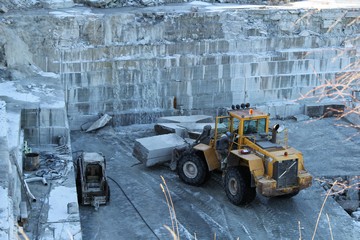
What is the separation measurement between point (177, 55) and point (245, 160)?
21.6ft

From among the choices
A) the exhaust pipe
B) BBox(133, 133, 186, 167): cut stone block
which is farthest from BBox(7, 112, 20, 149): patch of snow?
the exhaust pipe

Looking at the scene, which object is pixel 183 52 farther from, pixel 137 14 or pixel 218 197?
pixel 218 197

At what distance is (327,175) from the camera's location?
14.6 metres

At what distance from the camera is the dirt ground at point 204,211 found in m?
11.5

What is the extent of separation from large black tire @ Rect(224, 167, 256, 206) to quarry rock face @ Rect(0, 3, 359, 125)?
5938mm

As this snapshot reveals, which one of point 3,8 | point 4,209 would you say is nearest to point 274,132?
point 4,209

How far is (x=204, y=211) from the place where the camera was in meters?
12.3

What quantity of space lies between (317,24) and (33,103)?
1015cm

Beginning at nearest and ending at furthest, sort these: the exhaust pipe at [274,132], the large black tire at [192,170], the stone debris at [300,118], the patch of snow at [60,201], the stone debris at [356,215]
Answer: the patch of snow at [60,201], the exhaust pipe at [274,132], the stone debris at [356,215], the large black tire at [192,170], the stone debris at [300,118]

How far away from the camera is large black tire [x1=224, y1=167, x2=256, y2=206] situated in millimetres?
12055

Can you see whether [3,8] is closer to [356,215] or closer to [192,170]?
[192,170]

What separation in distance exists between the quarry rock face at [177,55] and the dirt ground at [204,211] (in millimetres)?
2370

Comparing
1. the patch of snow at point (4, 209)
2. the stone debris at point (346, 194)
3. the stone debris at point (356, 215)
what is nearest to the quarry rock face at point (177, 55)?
the stone debris at point (346, 194)

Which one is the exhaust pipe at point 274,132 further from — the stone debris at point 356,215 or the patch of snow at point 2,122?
the patch of snow at point 2,122
